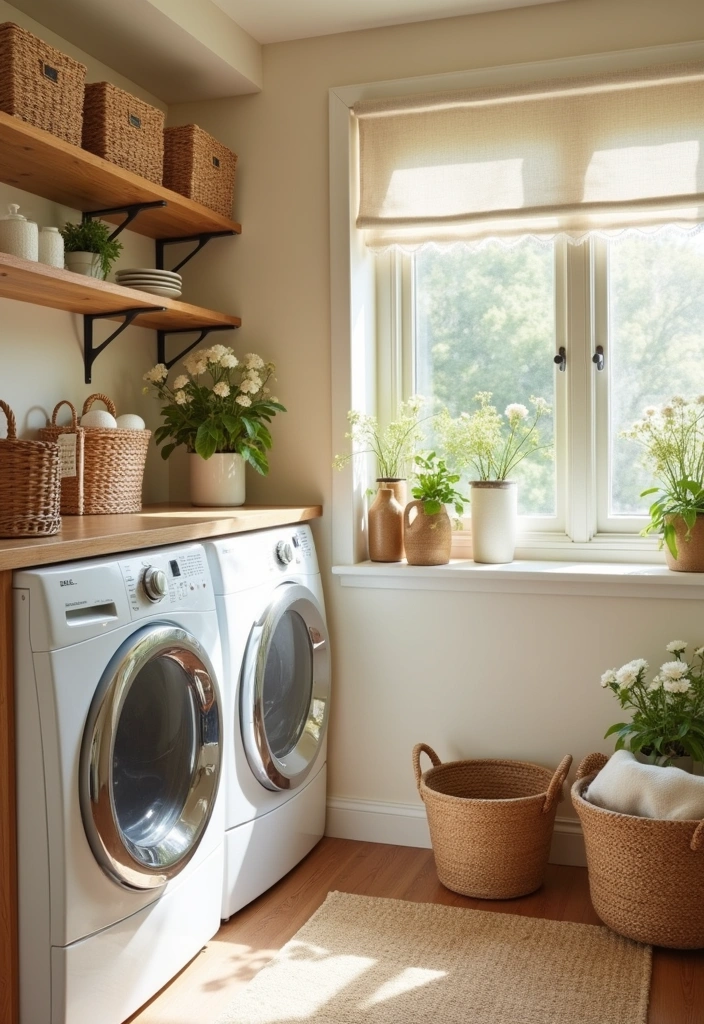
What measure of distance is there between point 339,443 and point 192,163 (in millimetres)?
894

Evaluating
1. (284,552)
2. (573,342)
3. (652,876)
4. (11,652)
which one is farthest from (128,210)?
(652,876)

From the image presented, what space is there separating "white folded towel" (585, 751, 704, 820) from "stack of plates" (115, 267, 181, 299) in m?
1.68

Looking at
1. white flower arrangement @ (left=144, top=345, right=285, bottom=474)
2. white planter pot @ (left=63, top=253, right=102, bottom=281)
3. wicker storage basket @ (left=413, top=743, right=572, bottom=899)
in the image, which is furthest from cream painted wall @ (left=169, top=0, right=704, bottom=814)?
white planter pot @ (left=63, top=253, right=102, bottom=281)

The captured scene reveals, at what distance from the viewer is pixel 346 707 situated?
2.84 m

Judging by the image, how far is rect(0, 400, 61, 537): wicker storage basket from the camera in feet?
5.90

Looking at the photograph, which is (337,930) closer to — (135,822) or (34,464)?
(135,822)

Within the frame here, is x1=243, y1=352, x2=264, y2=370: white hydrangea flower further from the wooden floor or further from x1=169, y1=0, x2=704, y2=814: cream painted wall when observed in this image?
the wooden floor

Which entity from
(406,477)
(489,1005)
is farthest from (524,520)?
(489,1005)

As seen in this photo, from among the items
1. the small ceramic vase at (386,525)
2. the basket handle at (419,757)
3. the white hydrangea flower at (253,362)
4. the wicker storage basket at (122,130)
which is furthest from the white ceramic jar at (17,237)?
the basket handle at (419,757)

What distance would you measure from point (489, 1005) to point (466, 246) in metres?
1.99

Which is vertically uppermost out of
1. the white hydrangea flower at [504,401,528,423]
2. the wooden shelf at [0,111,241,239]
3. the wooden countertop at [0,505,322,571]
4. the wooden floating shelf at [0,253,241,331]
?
the wooden shelf at [0,111,241,239]

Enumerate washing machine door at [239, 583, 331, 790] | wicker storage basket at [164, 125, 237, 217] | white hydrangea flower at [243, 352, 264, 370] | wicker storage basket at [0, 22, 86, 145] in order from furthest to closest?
white hydrangea flower at [243, 352, 264, 370], wicker storage basket at [164, 125, 237, 217], washing machine door at [239, 583, 331, 790], wicker storage basket at [0, 22, 86, 145]

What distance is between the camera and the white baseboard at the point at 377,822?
9.09ft

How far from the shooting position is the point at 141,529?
1967 mm
